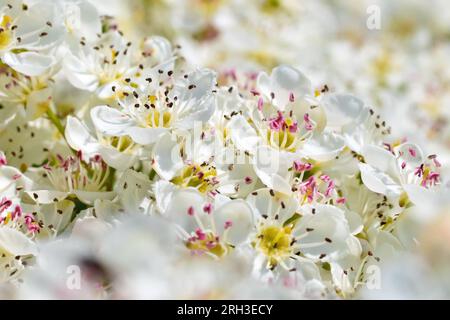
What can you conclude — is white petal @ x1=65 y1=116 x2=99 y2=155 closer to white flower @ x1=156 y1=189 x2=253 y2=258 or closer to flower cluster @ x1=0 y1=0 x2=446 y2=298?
flower cluster @ x1=0 y1=0 x2=446 y2=298

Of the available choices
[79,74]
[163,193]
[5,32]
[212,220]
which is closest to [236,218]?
[212,220]

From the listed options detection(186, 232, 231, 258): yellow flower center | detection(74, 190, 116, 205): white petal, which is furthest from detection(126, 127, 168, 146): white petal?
detection(186, 232, 231, 258): yellow flower center

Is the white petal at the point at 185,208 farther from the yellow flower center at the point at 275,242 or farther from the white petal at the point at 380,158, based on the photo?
the white petal at the point at 380,158

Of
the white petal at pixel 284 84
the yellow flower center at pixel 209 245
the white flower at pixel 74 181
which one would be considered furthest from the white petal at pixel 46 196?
the white petal at pixel 284 84

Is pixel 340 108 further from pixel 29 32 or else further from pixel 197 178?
pixel 29 32

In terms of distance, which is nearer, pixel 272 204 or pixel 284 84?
pixel 272 204

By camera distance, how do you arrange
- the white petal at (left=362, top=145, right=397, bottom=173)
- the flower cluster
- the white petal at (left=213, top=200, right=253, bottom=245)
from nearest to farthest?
1. the flower cluster
2. the white petal at (left=213, top=200, right=253, bottom=245)
3. the white petal at (left=362, top=145, right=397, bottom=173)

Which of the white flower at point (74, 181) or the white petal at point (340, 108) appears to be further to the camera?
the white petal at point (340, 108)

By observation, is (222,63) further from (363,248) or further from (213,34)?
(363,248)

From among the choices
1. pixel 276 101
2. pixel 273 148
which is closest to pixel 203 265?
pixel 273 148
